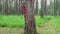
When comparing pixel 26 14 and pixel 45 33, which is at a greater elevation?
pixel 26 14

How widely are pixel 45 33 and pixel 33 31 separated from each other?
142 cm

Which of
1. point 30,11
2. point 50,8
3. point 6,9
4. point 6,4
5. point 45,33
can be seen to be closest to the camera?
point 30,11

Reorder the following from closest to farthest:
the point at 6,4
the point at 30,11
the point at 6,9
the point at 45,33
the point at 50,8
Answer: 1. the point at 30,11
2. the point at 45,33
3. the point at 6,4
4. the point at 6,9
5. the point at 50,8

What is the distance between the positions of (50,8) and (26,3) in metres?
37.6

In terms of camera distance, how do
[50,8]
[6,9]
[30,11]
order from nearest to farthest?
1. [30,11]
2. [6,9]
3. [50,8]

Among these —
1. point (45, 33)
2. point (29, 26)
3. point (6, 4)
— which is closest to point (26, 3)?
point (29, 26)

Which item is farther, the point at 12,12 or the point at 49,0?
the point at 49,0

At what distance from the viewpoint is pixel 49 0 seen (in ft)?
152

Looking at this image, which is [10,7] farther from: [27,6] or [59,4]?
[27,6]

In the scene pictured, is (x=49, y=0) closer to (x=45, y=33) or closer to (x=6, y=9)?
(x=6, y=9)

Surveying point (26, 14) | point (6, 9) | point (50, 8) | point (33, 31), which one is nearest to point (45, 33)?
point (33, 31)

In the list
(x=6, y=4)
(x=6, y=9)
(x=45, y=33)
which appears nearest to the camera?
(x=45, y=33)

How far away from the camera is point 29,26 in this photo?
23.1 ft

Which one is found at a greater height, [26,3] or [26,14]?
[26,3]
